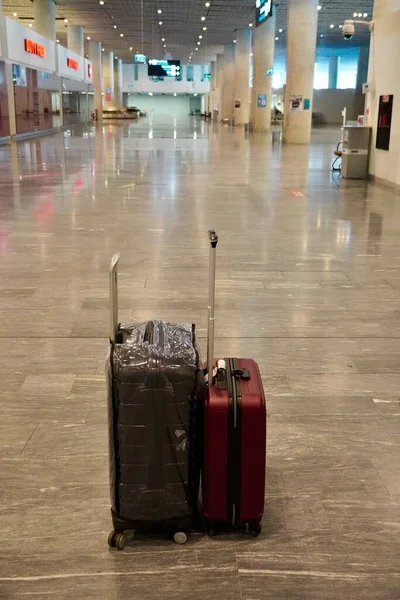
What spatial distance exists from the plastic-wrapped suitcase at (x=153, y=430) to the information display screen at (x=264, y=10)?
22753mm

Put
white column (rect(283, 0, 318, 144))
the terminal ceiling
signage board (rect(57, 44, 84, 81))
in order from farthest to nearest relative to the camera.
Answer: signage board (rect(57, 44, 84, 81)) → the terminal ceiling → white column (rect(283, 0, 318, 144))

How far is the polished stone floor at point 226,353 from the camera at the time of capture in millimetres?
2189

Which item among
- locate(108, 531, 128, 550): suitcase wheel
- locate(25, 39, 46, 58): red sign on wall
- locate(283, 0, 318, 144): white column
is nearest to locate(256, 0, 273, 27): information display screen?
locate(283, 0, 318, 144): white column

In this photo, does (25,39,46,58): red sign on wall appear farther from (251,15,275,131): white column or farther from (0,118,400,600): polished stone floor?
(0,118,400,600): polished stone floor

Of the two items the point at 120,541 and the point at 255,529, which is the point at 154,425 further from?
the point at 255,529

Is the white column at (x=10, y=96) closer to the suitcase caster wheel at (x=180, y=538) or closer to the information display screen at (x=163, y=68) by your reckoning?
the information display screen at (x=163, y=68)

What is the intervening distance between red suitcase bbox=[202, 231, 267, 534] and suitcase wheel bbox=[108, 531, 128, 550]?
32cm

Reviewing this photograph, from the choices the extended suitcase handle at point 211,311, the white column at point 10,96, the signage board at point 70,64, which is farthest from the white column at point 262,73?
the extended suitcase handle at point 211,311

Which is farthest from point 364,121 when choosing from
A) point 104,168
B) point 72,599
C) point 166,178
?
point 72,599

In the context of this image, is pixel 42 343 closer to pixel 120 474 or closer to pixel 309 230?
pixel 120 474

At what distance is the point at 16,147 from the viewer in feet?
79.3

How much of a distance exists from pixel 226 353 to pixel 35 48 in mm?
30404

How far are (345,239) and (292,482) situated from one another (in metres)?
5.57

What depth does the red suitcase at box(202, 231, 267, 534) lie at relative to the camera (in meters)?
2.18
